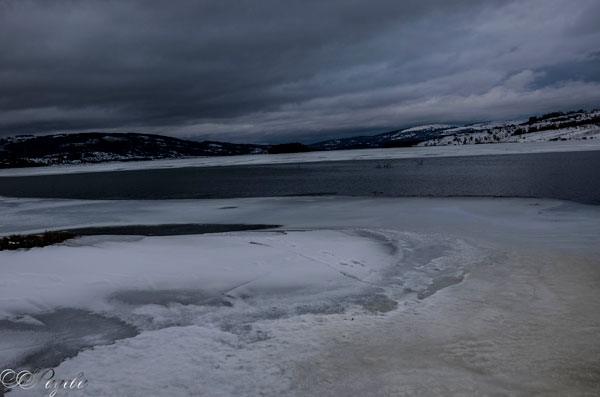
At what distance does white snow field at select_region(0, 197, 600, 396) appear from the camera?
13.4 ft

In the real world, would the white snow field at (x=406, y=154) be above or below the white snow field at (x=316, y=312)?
above

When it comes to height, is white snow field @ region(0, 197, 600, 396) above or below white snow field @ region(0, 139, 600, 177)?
below

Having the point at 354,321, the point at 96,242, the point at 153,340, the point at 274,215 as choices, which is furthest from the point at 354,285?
the point at 274,215

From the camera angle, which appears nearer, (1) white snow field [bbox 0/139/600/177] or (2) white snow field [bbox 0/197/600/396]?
(2) white snow field [bbox 0/197/600/396]

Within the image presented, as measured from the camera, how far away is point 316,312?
232 inches

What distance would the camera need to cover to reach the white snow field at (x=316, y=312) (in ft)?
13.4

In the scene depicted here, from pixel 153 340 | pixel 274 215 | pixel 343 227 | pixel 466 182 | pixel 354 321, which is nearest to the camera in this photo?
pixel 153 340

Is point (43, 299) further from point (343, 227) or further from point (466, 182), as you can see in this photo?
point (466, 182)

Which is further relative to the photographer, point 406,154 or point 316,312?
point 406,154

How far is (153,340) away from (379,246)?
5.88 meters

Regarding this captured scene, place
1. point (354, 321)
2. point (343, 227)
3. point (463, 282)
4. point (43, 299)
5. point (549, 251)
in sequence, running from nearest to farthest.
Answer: point (354, 321) → point (43, 299) → point (463, 282) → point (549, 251) → point (343, 227)

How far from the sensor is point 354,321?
5500mm

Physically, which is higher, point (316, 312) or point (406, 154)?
point (406, 154)

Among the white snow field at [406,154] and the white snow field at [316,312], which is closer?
the white snow field at [316,312]
